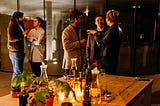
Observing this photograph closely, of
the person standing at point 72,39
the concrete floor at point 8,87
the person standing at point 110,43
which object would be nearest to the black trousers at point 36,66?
the concrete floor at point 8,87

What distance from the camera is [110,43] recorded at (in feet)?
15.4

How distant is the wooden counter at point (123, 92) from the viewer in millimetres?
2518

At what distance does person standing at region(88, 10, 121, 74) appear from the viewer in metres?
4.62

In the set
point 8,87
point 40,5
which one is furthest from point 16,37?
point 40,5

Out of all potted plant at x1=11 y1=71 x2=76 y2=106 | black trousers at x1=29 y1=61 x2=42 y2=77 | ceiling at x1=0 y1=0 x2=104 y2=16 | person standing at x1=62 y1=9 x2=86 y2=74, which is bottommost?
black trousers at x1=29 y1=61 x2=42 y2=77

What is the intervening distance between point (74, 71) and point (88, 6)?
5.65 m

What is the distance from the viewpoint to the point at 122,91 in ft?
9.69

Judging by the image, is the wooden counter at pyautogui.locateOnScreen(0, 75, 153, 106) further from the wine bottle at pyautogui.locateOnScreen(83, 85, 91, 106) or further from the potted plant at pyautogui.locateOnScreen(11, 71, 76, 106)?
the potted plant at pyautogui.locateOnScreen(11, 71, 76, 106)

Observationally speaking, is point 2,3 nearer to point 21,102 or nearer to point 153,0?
point 153,0

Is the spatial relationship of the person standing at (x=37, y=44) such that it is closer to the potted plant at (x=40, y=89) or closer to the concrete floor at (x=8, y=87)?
the concrete floor at (x=8, y=87)

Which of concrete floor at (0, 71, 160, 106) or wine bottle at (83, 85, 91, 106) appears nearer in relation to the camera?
wine bottle at (83, 85, 91, 106)

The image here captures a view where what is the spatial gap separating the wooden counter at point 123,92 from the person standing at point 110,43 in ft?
3.46

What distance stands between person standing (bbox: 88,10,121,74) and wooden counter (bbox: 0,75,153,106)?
1.05m

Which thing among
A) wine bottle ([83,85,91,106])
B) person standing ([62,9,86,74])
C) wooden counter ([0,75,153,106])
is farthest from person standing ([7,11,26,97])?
wine bottle ([83,85,91,106])
